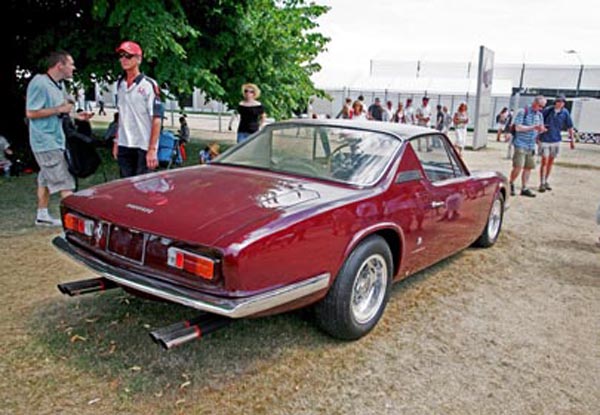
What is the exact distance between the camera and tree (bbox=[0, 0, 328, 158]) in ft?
22.6

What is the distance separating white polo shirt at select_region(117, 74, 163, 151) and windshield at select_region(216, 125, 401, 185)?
107 cm

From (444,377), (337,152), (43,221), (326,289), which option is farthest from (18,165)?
(444,377)

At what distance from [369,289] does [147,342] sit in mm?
1485

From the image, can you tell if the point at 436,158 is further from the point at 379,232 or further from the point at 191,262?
the point at 191,262

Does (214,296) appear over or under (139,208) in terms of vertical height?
under

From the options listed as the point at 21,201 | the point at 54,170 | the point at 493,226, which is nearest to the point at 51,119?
the point at 54,170

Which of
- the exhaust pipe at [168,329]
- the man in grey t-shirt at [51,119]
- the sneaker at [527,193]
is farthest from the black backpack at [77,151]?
the sneaker at [527,193]

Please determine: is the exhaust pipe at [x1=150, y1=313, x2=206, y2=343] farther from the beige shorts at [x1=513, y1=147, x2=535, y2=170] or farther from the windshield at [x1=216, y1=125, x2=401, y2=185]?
the beige shorts at [x1=513, y1=147, x2=535, y2=170]

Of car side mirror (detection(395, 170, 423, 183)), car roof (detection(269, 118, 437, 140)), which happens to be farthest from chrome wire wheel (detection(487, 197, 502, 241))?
car side mirror (detection(395, 170, 423, 183))

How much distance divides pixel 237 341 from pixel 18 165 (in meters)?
7.03

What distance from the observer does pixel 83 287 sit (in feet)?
10.2

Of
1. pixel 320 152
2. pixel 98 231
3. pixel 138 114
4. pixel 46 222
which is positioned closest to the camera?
pixel 98 231

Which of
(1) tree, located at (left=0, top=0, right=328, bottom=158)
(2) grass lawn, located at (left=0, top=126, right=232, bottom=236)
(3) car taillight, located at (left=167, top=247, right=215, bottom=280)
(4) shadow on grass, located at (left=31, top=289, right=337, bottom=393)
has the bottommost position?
(4) shadow on grass, located at (left=31, top=289, right=337, bottom=393)

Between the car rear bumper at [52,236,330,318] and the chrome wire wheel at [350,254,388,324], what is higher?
the car rear bumper at [52,236,330,318]
